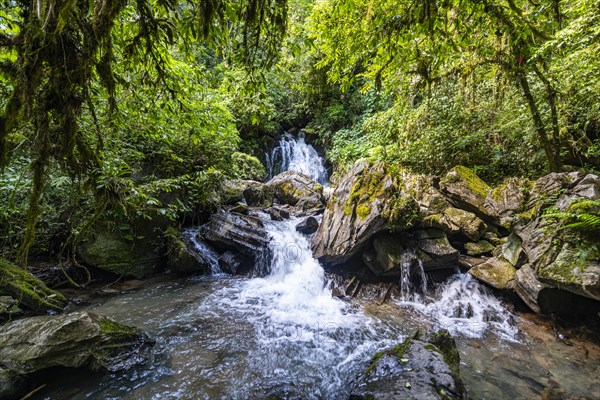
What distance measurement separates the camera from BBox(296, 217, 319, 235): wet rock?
343 inches

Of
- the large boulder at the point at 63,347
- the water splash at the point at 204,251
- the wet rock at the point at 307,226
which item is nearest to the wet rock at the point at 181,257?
the water splash at the point at 204,251

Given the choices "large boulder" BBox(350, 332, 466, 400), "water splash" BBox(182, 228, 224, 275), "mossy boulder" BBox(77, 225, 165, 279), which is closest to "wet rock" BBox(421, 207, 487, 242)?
"large boulder" BBox(350, 332, 466, 400)

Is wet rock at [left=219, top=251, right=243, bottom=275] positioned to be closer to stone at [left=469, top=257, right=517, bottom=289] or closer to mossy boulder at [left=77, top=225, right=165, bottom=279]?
mossy boulder at [left=77, top=225, right=165, bottom=279]

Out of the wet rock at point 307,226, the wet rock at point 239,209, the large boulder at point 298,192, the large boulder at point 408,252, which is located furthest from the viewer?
the large boulder at point 298,192

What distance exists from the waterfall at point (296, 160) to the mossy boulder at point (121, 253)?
9.31 meters

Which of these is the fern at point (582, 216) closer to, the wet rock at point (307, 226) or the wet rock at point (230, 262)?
the wet rock at point (307, 226)

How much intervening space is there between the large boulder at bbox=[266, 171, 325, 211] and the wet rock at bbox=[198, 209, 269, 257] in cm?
278

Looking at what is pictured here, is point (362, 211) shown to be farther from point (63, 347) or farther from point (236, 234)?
point (63, 347)

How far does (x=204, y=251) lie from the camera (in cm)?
788

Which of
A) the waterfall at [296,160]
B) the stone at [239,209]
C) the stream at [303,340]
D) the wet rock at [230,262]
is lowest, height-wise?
the stream at [303,340]

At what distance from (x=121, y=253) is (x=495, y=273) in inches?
334

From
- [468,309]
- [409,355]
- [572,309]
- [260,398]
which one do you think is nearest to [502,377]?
[409,355]

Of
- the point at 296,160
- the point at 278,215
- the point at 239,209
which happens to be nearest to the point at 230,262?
the point at 239,209

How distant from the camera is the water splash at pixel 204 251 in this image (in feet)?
25.3
